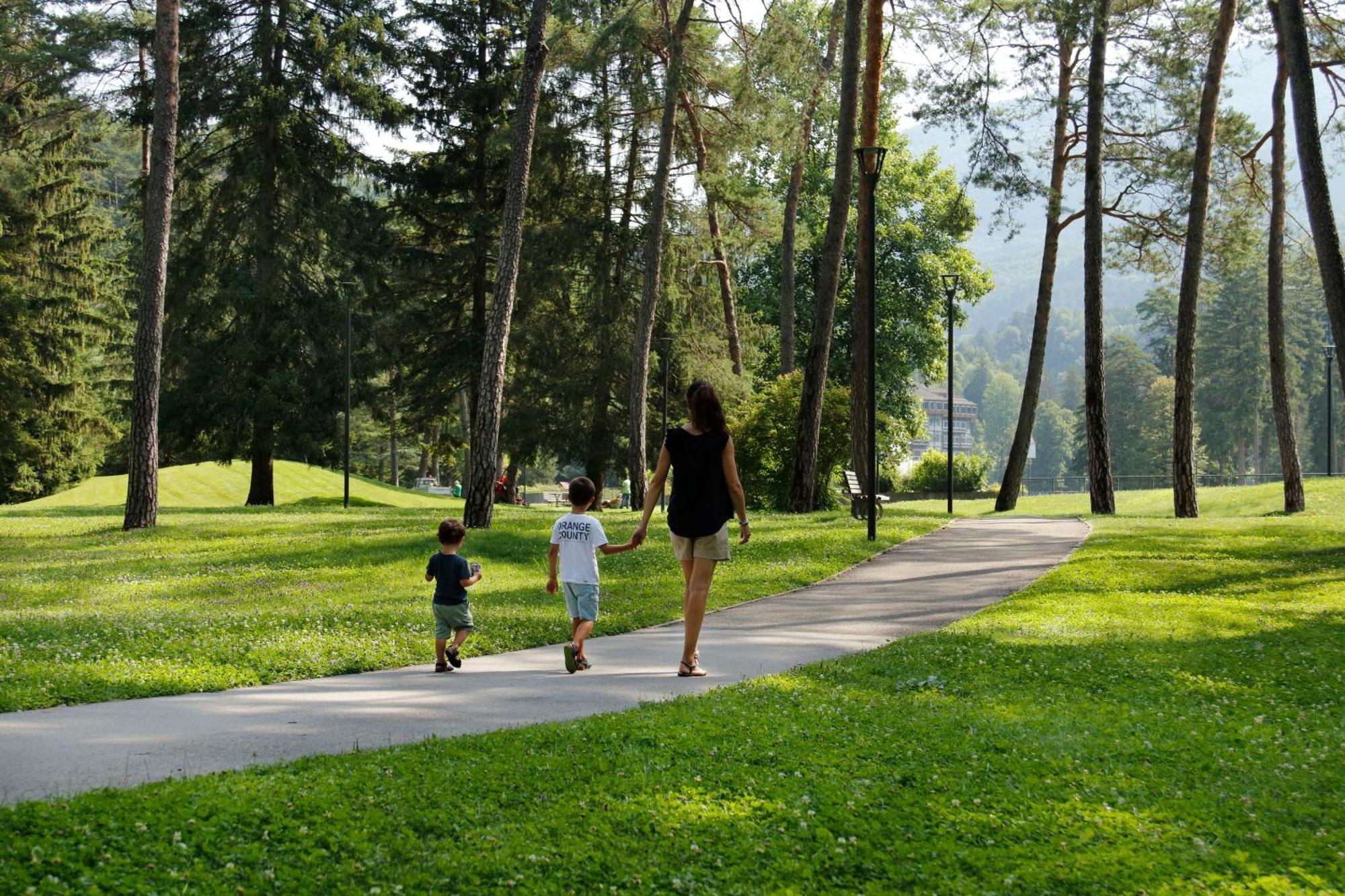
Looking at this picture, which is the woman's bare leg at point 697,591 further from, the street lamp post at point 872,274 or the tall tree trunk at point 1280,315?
the tall tree trunk at point 1280,315

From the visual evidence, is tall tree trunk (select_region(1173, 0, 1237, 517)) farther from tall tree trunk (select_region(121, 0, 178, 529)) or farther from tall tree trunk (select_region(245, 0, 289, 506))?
tall tree trunk (select_region(245, 0, 289, 506))

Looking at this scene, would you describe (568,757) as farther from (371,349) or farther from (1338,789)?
(371,349)

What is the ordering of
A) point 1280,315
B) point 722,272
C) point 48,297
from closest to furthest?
point 1280,315 < point 722,272 < point 48,297

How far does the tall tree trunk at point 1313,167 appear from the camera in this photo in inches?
667

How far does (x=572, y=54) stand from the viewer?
31109 millimetres

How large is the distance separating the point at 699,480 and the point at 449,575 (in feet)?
7.83

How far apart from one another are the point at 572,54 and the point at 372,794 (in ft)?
93.7

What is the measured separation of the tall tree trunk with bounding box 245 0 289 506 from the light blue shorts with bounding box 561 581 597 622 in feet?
87.0

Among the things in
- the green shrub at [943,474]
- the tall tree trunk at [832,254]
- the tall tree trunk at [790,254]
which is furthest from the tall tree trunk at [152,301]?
the green shrub at [943,474]

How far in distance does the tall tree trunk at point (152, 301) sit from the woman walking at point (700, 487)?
1470cm

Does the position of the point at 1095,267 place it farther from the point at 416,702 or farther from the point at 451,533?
the point at 416,702

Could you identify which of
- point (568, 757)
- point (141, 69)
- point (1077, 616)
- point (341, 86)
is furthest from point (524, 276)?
point (568, 757)

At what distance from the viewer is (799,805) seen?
5.43m

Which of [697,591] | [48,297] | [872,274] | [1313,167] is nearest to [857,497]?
[872,274]
